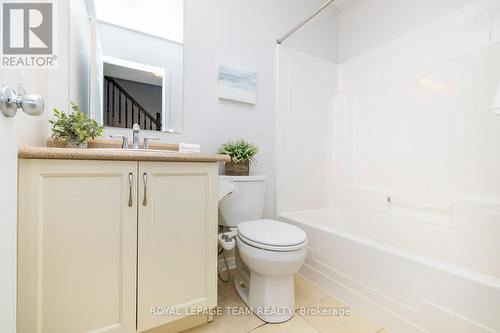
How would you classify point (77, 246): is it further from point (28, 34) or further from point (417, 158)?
point (417, 158)

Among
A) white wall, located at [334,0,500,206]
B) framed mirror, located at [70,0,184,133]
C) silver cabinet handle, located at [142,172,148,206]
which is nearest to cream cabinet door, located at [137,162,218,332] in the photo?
silver cabinet handle, located at [142,172,148,206]

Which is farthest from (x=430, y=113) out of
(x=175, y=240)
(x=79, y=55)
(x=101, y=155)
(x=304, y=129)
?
(x=79, y=55)

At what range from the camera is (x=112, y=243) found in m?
0.87

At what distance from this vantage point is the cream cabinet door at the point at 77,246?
741 millimetres

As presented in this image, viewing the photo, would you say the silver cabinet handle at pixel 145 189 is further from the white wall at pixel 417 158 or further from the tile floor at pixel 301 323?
the white wall at pixel 417 158

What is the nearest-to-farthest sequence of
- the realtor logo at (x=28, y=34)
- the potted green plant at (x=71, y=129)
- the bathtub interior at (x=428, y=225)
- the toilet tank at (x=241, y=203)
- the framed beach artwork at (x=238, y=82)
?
1. the realtor logo at (x=28, y=34)
2. the potted green plant at (x=71, y=129)
3. the bathtub interior at (x=428, y=225)
4. the toilet tank at (x=241, y=203)
5. the framed beach artwork at (x=238, y=82)

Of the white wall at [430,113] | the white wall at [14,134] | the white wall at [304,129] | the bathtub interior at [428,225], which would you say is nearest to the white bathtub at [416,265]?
the bathtub interior at [428,225]

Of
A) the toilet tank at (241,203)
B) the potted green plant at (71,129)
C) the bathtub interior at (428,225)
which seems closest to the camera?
the potted green plant at (71,129)

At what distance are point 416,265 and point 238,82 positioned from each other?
155 cm

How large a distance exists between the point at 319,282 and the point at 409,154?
113 cm

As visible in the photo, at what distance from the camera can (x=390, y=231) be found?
176 centimetres

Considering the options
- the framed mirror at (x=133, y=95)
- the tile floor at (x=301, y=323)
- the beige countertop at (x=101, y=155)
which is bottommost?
the tile floor at (x=301, y=323)

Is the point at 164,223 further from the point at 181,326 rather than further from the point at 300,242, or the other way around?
the point at 300,242

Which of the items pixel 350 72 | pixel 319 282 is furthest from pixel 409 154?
pixel 319 282
